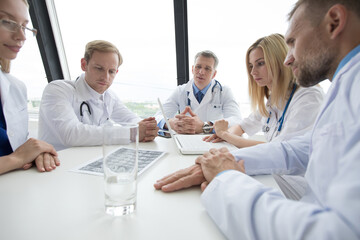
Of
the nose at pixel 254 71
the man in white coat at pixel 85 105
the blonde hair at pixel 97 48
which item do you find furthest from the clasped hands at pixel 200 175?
the blonde hair at pixel 97 48

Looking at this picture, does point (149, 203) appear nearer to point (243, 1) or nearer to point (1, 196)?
point (1, 196)

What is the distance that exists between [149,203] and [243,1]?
2.41 metres

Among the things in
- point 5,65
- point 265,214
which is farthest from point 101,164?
point 5,65

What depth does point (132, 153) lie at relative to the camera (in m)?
0.50

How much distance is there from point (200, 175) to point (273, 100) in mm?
917

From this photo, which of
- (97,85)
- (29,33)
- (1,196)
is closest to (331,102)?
(1,196)

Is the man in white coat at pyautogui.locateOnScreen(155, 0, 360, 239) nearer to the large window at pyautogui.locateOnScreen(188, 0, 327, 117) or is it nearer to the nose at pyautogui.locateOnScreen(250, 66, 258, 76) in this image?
the nose at pyautogui.locateOnScreen(250, 66, 258, 76)

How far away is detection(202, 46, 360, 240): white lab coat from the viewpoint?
0.31m

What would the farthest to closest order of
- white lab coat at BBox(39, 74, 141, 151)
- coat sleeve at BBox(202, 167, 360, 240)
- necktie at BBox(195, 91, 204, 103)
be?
necktie at BBox(195, 91, 204, 103) → white lab coat at BBox(39, 74, 141, 151) → coat sleeve at BBox(202, 167, 360, 240)

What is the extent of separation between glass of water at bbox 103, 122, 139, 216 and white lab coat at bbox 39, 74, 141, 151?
68cm

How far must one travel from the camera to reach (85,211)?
475 mm

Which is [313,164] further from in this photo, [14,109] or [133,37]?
[133,37]

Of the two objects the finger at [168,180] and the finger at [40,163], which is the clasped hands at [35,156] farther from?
the finger at [168,180]

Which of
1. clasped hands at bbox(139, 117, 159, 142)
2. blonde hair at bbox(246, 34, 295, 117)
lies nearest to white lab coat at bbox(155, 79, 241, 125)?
blonde hair at bbox(246, 34, 295, 117)
